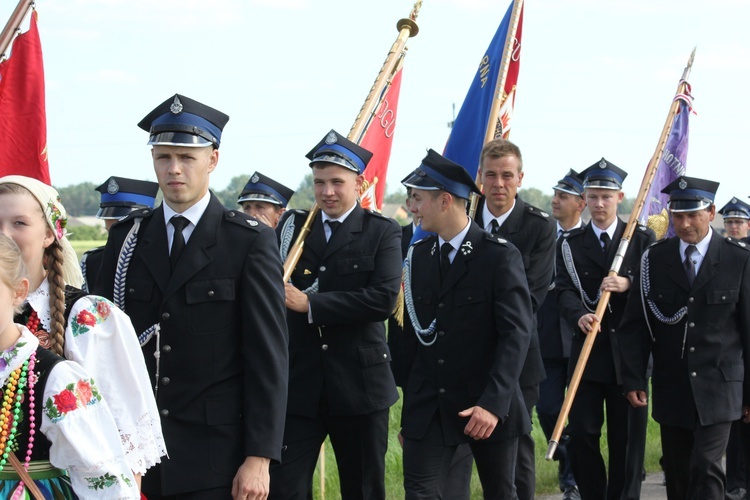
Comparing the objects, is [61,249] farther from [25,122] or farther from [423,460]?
[25,122]

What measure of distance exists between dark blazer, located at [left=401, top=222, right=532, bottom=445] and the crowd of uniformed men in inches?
0.4

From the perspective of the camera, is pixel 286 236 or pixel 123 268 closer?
pixel 123 268

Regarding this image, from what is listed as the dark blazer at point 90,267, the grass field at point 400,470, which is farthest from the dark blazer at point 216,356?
the grass field at point 400,470

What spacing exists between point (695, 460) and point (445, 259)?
7.59 feet

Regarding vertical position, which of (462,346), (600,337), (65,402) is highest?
(65,402)

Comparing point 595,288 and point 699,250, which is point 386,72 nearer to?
point 595,288

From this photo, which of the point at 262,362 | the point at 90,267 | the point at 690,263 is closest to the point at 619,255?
the point at 690,263

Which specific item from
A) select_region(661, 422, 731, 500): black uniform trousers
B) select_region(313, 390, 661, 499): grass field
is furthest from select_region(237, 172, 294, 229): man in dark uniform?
select_region(661, 422, 731, 500): black uniform trousers

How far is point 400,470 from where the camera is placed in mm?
8961

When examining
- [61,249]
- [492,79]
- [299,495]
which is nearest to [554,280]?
[492,79]

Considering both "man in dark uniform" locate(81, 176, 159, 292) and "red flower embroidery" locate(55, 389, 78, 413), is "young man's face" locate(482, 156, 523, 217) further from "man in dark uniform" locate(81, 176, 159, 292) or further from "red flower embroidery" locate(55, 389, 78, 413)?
"red flower embroidery" locate(55, 389, 78, 413)

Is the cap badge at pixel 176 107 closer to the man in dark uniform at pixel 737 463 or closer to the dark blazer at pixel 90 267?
the dark blazer at pixel 90 267

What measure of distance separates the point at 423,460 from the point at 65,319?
9.40 feet

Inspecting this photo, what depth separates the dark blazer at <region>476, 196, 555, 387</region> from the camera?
23.9 feet
